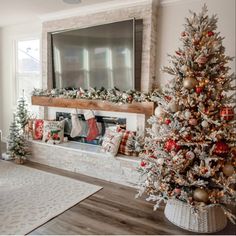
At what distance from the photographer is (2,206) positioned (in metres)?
2.72

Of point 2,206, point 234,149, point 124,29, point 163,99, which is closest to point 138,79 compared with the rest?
point 124,29

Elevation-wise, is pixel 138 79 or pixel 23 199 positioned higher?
pixel 138 79

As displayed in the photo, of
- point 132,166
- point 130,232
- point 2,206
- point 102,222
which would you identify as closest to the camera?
point 130,232

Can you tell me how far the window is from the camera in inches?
193

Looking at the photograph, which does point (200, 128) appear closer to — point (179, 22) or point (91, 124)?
point (179, 22)

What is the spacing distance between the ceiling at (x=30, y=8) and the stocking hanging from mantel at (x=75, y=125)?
5.33ft

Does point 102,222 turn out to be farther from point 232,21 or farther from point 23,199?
point 232,21

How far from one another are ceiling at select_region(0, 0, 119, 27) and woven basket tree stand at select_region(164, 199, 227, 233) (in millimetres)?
2903

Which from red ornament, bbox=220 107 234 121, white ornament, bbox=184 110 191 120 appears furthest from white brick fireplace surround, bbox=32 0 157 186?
red ornament, bbox=220 107 234 121

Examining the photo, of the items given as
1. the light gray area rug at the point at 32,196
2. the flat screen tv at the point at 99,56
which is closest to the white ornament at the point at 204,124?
the flat screen tv at the point at 99,56

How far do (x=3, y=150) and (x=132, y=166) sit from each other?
2897mm

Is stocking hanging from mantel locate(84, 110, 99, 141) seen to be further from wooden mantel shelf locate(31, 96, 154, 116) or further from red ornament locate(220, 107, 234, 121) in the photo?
red ornament locate(220, 107, 234, 121)

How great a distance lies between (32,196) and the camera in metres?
2.97

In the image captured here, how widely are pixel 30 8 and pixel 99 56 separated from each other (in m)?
1.33
